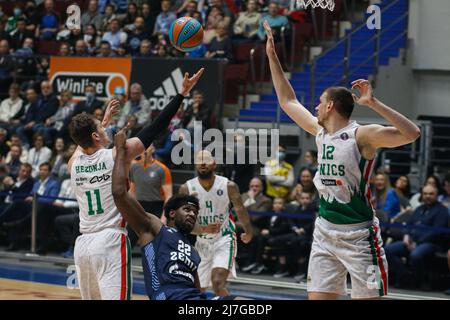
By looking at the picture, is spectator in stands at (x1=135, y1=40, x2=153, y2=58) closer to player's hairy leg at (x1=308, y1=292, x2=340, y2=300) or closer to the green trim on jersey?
the green trim on jersey

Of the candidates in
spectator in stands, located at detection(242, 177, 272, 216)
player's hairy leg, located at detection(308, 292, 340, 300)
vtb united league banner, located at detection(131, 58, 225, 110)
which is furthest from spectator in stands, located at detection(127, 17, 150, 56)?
player's hairy leg, located at detection(308, 292, 340, 300)

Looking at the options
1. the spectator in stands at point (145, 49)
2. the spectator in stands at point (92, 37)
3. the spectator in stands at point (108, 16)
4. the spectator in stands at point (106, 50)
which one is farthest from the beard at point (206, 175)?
the spectator in stands at point (108, 16)

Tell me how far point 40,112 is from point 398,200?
713 centimetres

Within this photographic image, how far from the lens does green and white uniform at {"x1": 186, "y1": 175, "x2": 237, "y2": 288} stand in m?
10.9

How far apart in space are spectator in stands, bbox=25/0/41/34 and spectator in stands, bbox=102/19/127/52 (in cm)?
217

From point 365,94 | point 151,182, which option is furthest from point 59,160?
point 365,94

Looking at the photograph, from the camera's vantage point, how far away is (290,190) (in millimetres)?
15031

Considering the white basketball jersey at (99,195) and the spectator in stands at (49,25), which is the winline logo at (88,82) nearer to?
the spectator in stands at (49,25)

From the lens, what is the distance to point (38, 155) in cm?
1688

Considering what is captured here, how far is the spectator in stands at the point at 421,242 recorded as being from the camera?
13.0 m

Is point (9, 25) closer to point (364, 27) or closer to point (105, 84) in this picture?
point (105, 84)

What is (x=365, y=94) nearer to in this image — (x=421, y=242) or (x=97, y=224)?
(x=97, y=224)

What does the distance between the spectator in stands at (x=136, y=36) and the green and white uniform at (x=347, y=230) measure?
37.0ft

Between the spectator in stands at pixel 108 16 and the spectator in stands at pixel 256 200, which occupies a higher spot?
the spectator in stands at pixel 108 16
